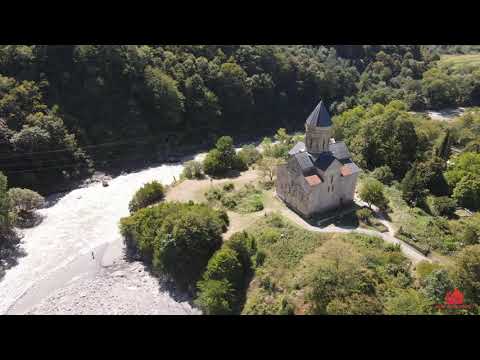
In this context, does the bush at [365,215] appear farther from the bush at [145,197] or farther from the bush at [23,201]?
the bush at [23,201]

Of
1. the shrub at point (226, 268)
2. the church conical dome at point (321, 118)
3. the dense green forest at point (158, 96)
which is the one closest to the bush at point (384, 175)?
the church conical dome at point (321, 118)

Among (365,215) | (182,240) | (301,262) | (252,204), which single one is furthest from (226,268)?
(365,215)

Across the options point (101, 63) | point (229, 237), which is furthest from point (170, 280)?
point (101, 63)

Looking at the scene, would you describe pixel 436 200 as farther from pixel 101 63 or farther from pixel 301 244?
pixel 101 63

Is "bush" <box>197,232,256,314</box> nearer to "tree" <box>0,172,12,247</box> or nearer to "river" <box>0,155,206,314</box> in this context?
"river" <box>0,155,206,314</box>

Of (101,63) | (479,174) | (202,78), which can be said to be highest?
(101,63)

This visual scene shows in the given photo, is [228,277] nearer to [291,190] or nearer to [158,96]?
[291,190]
